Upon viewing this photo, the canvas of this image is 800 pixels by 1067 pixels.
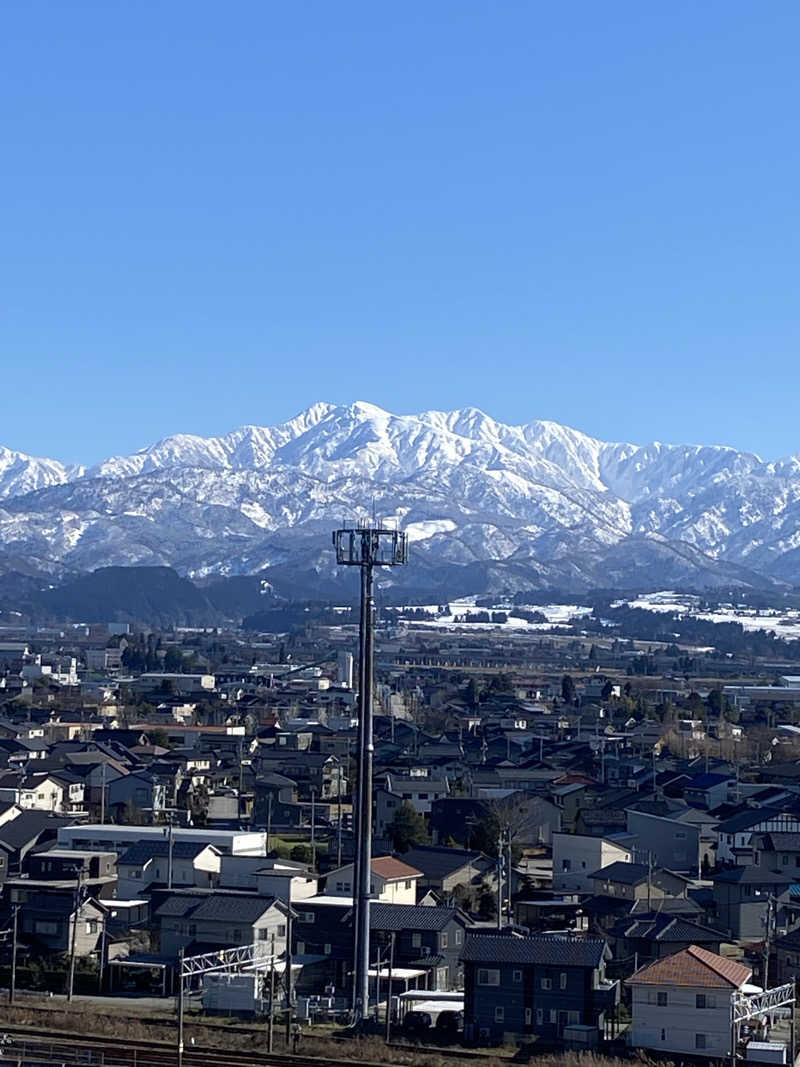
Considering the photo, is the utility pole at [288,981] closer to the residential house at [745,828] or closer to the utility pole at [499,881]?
the utility pole at [499,881]

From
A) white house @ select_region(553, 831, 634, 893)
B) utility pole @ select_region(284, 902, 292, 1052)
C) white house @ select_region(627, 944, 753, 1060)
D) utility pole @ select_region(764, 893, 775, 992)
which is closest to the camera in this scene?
A: white house @ select_region(627, 944, 753, 1060)

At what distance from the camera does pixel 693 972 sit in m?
14.6

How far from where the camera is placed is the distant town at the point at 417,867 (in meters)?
15.4

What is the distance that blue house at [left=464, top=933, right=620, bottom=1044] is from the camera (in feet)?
50.6

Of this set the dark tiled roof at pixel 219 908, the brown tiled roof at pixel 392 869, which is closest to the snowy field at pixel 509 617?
the brown tiled roof at pixel 392 869

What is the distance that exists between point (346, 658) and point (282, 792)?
38080mm

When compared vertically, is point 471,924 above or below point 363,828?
below

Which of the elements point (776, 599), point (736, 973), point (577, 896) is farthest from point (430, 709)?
point (776, 599)

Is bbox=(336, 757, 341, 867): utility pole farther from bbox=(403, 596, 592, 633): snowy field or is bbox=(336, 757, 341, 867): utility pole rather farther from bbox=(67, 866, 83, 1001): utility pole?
bbox=(403, 596, 592, 633): snowy field

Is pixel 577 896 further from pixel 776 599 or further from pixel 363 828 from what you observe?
pixel 776 599

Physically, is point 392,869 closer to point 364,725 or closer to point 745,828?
point 364,725

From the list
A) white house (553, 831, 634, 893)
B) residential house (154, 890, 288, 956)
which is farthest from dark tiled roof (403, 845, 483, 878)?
residential house (154, 890, 288, 956)

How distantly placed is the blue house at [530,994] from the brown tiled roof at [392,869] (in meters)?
4.51

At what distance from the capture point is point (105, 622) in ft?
376
